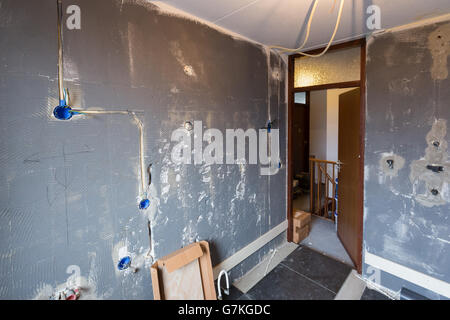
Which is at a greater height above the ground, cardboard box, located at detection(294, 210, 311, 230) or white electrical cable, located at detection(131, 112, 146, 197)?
white electrical cable, located at detection(131, 112, 146, 197)

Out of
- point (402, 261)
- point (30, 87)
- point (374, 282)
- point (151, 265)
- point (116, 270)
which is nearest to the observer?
point (30, 87)

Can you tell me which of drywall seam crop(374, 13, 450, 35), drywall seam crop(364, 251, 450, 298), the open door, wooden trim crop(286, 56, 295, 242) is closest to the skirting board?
wooden trim crop(286, 56, 295, 242)

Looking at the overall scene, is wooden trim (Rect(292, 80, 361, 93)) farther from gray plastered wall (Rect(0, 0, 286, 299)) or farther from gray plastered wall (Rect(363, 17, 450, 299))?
gray plastered wall (Rect(0, 0, 286, 299))

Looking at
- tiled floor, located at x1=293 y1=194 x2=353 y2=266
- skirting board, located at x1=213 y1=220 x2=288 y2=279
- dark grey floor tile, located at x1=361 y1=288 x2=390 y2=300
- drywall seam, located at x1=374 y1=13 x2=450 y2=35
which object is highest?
drywall seam, located at x1=374 y1=13 x2=450 y2=35

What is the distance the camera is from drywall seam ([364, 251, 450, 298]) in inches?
73.0

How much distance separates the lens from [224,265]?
2.08 metres

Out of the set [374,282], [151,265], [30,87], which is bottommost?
[374,282]

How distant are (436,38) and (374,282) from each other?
2179 millimetres

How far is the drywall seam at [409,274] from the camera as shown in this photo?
185 cm

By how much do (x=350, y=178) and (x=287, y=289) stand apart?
140 cm

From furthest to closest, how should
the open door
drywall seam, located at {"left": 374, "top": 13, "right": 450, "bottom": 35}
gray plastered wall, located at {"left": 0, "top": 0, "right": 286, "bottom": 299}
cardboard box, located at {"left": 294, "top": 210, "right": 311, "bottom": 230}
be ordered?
cardboard box, located at {"left": 294, "top": 210, "right": 311, "bottom": 230} < the open door < drywall seam, located at {"left": 374, "top": 13, "right": 450, "bottom": 35} < gray plastered wall, located at {"left": 0, "top": 0, "right": 286, "bottom": 299}

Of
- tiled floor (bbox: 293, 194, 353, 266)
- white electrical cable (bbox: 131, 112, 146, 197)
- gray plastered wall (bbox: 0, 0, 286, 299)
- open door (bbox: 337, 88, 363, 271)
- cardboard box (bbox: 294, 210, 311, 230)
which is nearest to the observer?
gray plastered wall (bbox: 0, 0, 286, 299)
